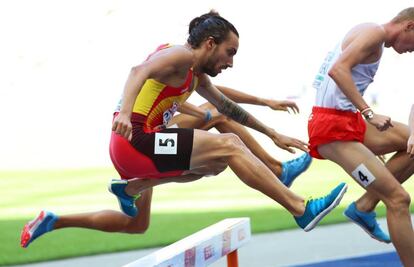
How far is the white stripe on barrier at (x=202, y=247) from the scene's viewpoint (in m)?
4.34

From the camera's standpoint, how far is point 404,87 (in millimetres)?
42938

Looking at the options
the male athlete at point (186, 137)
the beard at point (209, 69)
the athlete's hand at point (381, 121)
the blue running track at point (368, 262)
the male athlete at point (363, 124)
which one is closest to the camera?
the male athlete at point (186, 137)

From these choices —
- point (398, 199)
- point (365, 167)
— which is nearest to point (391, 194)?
point (398, 199)

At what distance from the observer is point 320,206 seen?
494 cm

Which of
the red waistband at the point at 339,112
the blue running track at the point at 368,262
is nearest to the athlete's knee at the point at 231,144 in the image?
the red waistband at the point at 339,112

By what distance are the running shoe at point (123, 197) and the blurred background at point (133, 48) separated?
2692 cm

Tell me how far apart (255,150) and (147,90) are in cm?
172

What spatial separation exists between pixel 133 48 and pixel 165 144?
114ft

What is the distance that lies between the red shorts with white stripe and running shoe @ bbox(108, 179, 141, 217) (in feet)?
4.13

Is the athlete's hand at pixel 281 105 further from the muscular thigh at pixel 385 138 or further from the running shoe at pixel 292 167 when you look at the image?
the muscular thigh at pixel 385 138

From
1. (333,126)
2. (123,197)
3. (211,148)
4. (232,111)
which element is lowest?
(123,197)

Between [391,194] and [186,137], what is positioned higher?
[186,137]

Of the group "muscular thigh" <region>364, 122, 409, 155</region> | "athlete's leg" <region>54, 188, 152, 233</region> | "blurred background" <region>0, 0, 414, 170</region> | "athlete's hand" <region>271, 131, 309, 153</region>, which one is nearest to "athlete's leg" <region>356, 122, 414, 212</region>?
"muscular thigh" <region>364, 122, 409, 155</region>

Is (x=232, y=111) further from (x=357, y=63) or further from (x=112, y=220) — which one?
(x=112, y=220)
